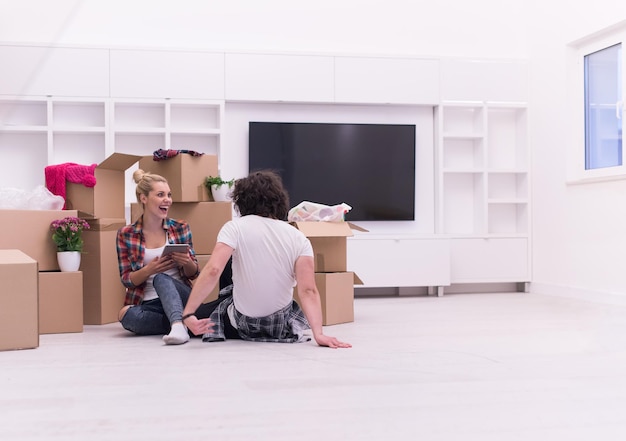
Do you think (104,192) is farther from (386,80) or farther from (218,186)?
(386,80)

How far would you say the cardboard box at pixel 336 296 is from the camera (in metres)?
4.20

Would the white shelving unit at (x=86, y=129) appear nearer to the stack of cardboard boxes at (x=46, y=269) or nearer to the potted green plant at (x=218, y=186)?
the potted green plant at (x=218, y=186)

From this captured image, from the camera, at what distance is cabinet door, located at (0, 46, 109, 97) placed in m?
5.53

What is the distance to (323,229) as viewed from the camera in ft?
13.9

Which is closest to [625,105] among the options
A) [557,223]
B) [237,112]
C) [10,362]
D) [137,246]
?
[557,223]

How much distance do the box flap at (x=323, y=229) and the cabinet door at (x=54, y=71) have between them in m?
2.25

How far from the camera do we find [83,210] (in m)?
4.33

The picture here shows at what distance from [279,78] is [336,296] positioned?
7.47ft

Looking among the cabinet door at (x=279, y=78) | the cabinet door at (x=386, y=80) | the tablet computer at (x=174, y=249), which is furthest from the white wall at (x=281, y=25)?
the tablet computer at (x=174, y=249)

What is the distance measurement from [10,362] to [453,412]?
5.90 ft

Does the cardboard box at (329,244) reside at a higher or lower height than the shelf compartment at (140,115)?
lower

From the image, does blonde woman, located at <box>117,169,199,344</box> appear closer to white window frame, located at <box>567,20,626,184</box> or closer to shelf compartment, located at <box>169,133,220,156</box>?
shelf compartment, located at <box>169,133,220,156</box>

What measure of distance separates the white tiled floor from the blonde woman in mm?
140

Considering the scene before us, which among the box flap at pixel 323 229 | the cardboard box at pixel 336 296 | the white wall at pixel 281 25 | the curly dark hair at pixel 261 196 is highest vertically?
the white wall at pixel 281 25
